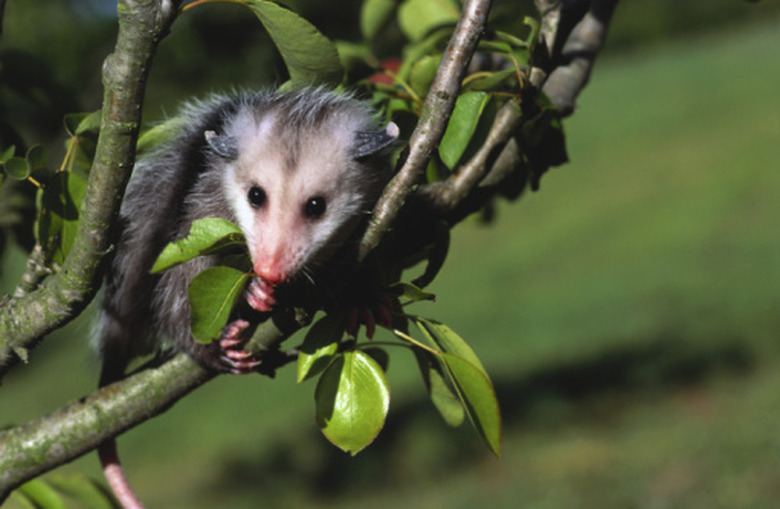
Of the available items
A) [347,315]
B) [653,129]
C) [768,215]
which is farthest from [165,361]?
[653,129]

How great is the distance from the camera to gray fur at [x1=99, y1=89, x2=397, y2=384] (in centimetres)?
146

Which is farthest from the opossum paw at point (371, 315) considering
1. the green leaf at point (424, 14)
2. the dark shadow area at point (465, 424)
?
the dark shadow area at point (465, 424)

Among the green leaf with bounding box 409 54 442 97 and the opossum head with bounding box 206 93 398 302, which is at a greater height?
the green leaf with bounding box 409 54 442 97

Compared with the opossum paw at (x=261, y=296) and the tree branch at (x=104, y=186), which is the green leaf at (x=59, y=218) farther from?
the opossum paw at (x=261, y=296)

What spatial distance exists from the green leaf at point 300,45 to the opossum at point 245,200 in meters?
0.18

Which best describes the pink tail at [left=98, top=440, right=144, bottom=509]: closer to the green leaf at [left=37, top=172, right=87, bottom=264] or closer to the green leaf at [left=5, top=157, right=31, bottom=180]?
the green leaf at [left=37, top=172, right=87, bottom=264]

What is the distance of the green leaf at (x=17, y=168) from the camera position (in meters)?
1.13

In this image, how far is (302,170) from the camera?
149 cm

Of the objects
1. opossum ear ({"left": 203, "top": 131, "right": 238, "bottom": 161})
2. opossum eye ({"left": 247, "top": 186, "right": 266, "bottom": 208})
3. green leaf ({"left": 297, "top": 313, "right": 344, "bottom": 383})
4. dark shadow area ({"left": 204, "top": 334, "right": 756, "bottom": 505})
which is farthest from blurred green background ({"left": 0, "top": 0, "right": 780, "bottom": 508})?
green leaf ({"left": 297, "top": 313, "right": 344, "bottom": 383})

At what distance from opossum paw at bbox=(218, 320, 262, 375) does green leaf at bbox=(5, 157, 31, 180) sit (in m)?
0.40

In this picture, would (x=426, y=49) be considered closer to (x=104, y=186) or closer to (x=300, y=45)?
(x=300, y=45)

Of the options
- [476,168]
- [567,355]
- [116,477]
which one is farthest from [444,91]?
[567,355]

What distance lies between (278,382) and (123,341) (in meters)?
5.48

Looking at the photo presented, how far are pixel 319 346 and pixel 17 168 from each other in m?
0.43
